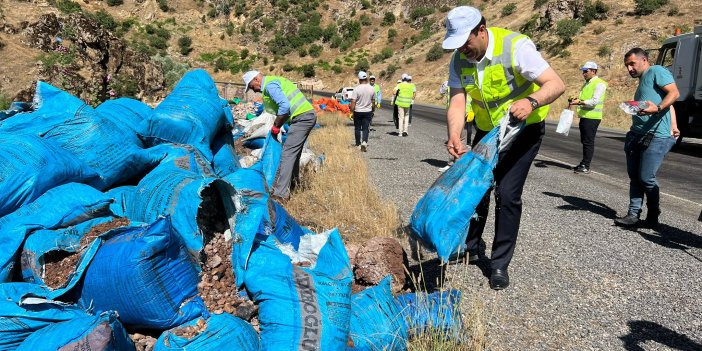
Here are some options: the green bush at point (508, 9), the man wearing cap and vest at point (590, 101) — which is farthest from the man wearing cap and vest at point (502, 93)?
the green bush at point (508, 9)

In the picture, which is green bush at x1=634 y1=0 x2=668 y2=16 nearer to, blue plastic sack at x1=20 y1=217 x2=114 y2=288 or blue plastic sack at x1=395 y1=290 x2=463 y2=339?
blue plastic sack at x1=395 y1=290 x2=463 y2=339

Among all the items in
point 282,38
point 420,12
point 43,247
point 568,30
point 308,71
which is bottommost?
point 308,71

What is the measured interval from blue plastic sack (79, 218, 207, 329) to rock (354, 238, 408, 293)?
40.9 inches

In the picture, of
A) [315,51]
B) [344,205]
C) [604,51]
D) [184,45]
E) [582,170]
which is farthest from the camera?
[315,51]

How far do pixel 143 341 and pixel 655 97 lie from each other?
4732mm

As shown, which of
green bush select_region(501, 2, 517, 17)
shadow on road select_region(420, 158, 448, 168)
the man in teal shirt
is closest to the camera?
the man in teal shirt

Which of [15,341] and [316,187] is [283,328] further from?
[316,187]

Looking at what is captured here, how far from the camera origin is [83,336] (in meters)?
1.87

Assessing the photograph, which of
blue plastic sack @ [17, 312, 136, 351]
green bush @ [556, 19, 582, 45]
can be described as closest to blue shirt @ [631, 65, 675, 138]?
blue plastic sack @ [17, 312, 136, 351]

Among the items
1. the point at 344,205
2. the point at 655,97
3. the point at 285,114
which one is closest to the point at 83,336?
the point at 344,205

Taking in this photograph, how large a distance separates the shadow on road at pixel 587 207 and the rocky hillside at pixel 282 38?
26.8 ft

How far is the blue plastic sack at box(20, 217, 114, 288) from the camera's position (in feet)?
8.34

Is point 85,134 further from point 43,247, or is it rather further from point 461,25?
point 461,25

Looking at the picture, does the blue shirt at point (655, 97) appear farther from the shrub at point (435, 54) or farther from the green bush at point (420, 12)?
the green bush at point (420, 12)
